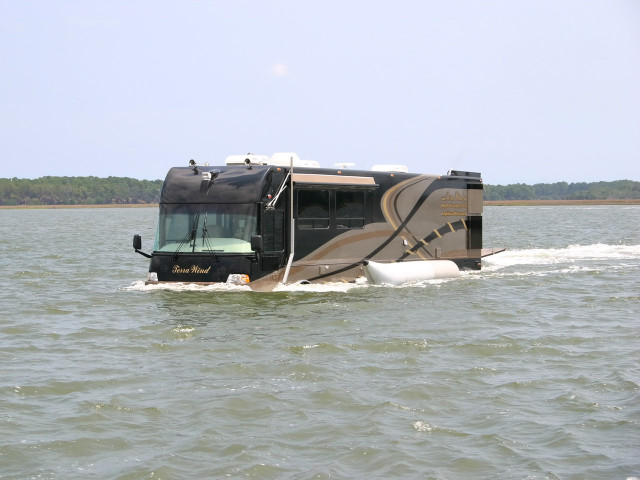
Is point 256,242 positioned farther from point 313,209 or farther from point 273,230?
Answer: point 313,209

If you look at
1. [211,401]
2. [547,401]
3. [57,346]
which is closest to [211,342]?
[57,346]

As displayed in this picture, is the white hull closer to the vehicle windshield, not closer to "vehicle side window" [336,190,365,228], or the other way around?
"vehicle side window" [336,190,365,228]

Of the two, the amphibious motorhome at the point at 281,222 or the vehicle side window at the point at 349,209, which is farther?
the vehicle side window at the point at 349,209

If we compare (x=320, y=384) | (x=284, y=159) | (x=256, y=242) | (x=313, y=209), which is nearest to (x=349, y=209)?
(x=313, y=209)

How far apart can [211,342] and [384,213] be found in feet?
27.7

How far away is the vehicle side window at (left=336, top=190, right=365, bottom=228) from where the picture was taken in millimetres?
20375

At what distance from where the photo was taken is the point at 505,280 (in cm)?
2323

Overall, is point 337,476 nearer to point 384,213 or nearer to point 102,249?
point 384,213

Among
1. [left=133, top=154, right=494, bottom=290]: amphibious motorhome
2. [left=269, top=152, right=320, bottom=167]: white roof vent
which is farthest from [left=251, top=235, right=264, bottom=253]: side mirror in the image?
[left=269, top=152, right=320, bottom=167]: white roof vent

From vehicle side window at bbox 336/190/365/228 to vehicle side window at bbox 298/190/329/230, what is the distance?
1.23 ft

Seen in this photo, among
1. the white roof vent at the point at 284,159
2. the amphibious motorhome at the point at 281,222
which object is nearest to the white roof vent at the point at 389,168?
the amphibious motorhome at the point at 281,222

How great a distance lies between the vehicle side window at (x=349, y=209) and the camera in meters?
20.4

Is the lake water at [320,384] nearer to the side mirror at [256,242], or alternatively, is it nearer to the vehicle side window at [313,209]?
the side mirror at [256,242]

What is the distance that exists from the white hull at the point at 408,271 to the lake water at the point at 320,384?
64 centimetres
